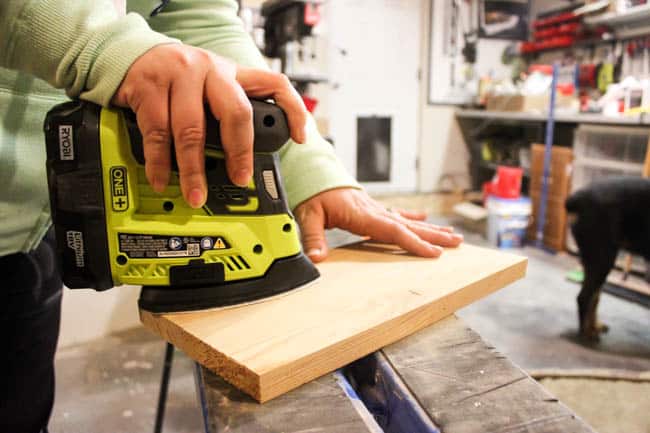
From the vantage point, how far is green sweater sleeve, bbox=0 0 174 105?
0.53 metres

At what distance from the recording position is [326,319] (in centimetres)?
65

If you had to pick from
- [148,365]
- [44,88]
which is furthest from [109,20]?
[148,365]

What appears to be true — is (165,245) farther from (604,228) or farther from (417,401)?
(604,228)

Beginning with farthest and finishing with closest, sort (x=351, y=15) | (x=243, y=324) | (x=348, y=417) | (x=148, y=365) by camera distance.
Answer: (x=351, y=15) < (x=148, y=365) < (x=243, y=324) < (x=348, y=417)

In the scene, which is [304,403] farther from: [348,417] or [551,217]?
[551,217]

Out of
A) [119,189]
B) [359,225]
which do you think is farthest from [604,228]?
[119,189]

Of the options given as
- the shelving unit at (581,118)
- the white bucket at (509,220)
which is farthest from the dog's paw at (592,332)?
the white bucket at (509,220)

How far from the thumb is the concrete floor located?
1134 millimetres

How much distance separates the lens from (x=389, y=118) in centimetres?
480

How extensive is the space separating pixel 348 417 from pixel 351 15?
4429mm

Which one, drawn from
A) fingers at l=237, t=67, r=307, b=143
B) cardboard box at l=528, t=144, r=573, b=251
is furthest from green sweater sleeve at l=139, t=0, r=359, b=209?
cardboard box at l=528, t=144, r=573, b=251

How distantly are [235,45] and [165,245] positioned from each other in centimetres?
40

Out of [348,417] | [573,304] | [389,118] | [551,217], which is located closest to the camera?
[348,417]

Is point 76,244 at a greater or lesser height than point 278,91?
lesser
